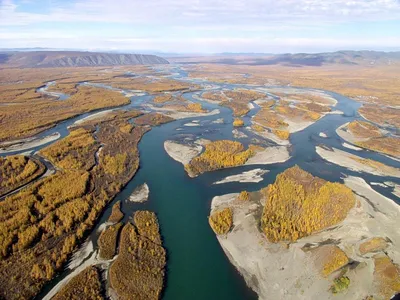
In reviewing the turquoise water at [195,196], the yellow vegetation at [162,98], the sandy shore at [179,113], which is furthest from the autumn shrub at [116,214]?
the yellow vegetation at [162,98]

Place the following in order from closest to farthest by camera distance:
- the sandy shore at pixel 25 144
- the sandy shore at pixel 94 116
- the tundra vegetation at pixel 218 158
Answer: the tundra vegetation at pixel 218 158, the sandy shore at pixel 25 144, the sandy shore at pixel 94 116

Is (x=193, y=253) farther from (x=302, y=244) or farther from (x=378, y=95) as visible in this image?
(x=378, y=95)

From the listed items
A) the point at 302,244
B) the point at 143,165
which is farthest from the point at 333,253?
the point at 143,165

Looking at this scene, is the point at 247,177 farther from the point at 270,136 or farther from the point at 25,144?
the point at 25,144

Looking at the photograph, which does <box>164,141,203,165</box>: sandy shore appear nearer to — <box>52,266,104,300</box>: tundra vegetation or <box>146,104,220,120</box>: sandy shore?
<box>146,104,220,120</box>: sandy shore

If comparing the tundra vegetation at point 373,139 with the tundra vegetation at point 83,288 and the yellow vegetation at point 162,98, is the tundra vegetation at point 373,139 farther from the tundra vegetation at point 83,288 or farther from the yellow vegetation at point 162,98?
the yellow vegetation at point 162,98

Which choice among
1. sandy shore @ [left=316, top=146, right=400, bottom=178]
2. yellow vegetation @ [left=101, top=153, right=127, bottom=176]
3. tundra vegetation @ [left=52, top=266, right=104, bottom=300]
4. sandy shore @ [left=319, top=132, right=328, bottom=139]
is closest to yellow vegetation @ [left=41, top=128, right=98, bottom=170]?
yellow vegetation @ [left=101, top=153, right=127, bottom=176]
